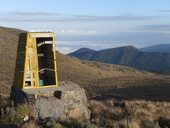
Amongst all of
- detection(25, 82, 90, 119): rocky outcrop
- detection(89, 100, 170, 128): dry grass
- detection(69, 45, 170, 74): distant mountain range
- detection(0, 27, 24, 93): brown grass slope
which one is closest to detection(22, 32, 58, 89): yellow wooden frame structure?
detection(25, 82, 90, 119): rocky outcrop

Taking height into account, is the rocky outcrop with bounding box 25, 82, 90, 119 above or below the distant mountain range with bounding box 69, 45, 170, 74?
above

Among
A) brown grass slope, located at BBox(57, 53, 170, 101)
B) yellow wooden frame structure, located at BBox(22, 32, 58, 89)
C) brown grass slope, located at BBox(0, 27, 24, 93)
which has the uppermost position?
yellow wooden frame structure, located at BBox(22, 32, 58, 89)

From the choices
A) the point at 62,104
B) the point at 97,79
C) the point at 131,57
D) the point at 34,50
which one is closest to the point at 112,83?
the point at 97,79

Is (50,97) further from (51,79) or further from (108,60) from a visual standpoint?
(108,60)

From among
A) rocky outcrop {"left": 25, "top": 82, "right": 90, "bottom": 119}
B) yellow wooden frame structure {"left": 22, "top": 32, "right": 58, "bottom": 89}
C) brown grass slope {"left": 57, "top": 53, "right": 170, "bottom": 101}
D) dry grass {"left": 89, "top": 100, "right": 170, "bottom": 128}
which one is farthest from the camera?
brown grass slope {"left": 57, "top": 53, "right": 170, "bottom": 101}

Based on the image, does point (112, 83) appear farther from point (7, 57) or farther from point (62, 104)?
point (62, 104)

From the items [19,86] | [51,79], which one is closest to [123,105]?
[51,79]

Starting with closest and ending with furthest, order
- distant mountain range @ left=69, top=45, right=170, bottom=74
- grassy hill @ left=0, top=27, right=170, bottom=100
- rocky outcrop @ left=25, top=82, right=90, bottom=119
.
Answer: rocky outcrop @ left=25, top=82, right=90, bottom=119 → grassy hill @ left=0, top=27, right=170, bottom=100 → distant mountain range @ left=69, top=45, right=170, bottom=74

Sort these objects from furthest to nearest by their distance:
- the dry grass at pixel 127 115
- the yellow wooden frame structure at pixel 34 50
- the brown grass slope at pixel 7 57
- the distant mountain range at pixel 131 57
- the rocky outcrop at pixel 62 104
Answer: the distant mountain range at pixel 131 57, the brown grass slope at pixel 7 57, the yellow wooden frame structure at pixel 34 50, the rocky outcrop at pixel 62 104, the dry grass at pixel 127 115

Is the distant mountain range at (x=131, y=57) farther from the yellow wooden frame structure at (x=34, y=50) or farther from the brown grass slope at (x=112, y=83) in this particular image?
the yellow wooden frame structure at (x=34, y=50)

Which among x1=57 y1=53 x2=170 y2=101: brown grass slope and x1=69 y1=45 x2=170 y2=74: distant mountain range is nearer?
x1=57 y1=53 x2=170 y2=101: brown grass slope

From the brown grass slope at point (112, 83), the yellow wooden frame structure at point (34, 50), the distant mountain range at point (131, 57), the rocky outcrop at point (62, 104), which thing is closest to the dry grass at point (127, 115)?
the rocky outcrop at point (62, 104)

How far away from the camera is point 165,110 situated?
65.5ft

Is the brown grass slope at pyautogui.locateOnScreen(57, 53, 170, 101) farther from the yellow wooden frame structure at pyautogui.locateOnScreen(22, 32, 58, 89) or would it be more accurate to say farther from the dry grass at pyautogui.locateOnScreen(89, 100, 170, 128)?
the yellow wooden frame structure at pyautogui.locateOnScreen(22, 32, 58, 89)
